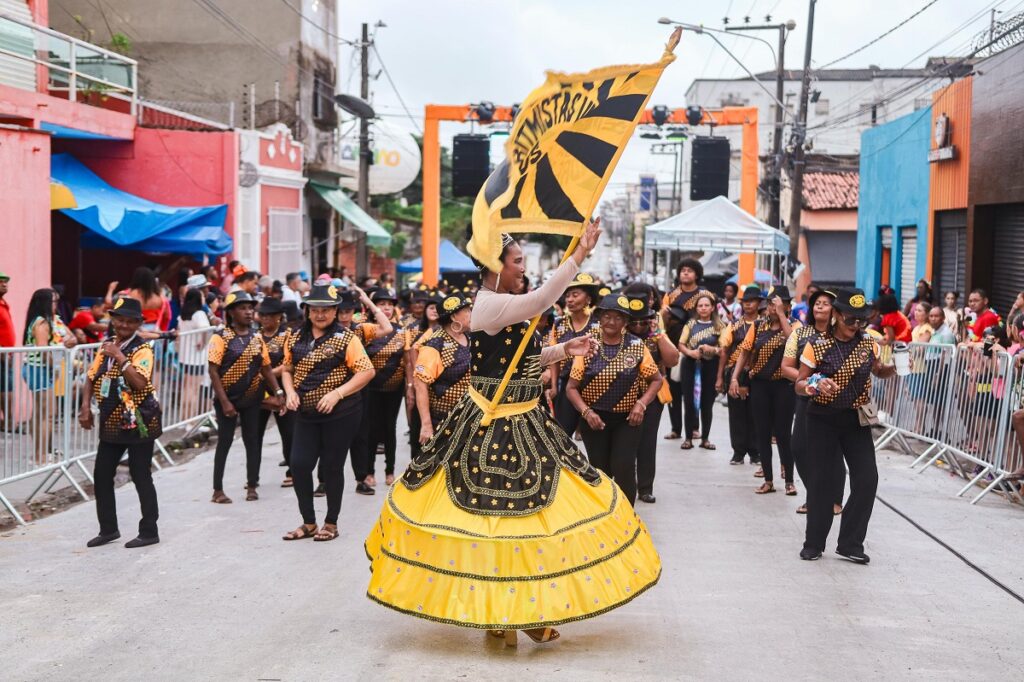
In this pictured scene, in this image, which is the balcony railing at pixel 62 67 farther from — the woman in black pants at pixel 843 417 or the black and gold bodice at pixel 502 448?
the black and gold bodice at pixel 502 448

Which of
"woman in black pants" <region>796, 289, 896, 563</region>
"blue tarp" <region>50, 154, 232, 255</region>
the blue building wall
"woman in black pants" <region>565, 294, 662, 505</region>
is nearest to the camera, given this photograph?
"woman in black pants" <region>796, 289, 896, 563</region>

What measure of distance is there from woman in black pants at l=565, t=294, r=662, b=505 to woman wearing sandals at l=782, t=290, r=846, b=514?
0.97m

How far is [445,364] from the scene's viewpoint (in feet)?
30.9

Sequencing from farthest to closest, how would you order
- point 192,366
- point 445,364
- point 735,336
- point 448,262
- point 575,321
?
point 448,262 < point 192,366 < point 735,336 < point 575,321 < point 445,364

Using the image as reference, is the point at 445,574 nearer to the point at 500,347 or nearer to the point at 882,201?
the point at 500,347

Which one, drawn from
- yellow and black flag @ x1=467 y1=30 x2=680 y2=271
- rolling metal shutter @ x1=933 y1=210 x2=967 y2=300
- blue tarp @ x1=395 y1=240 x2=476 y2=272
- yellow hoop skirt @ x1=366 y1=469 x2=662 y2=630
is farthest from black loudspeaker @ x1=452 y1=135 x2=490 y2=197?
yellow hoop skirt @ x1=366 y1=469 x2=662 y2=630

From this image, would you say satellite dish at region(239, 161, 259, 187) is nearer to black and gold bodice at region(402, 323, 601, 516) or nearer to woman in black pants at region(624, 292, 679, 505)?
woman in black pants at region(624, 292, 679, 505)

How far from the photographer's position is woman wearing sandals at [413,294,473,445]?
9102mm

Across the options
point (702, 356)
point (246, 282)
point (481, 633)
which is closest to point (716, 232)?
point (246, 282)

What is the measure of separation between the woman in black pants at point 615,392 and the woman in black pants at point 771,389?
2.51 meters

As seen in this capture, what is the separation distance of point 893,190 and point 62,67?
689 inches

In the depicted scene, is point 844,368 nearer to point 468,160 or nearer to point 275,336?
point 275,336

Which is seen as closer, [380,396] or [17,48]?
[380,396]

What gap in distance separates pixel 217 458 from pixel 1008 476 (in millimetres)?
6887
